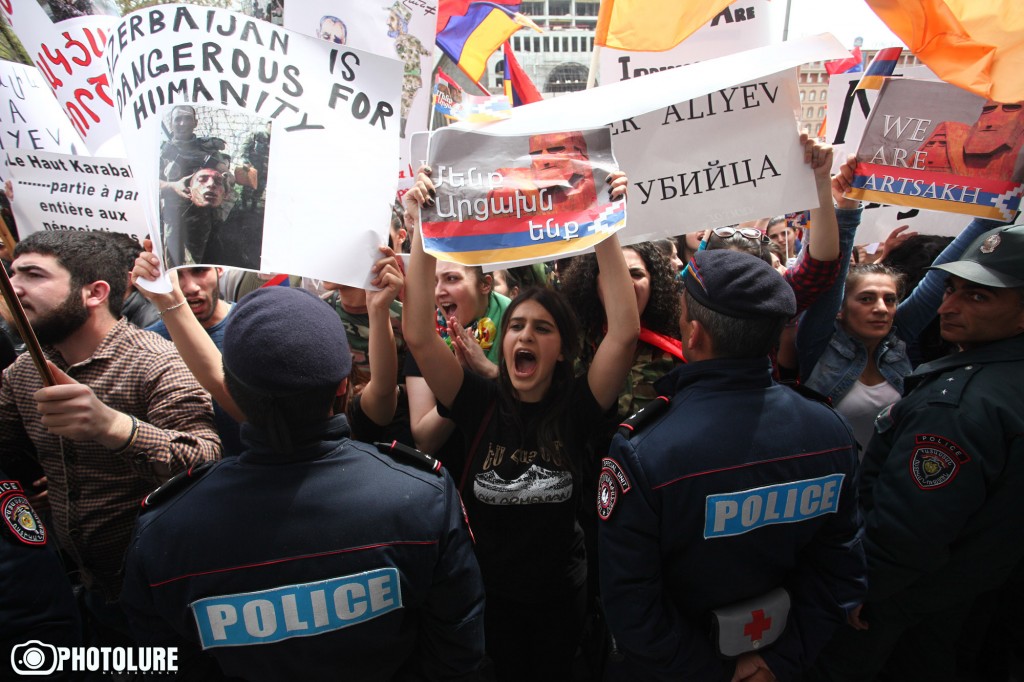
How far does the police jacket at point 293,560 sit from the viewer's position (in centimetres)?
143

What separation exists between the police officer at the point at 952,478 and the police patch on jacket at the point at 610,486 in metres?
1.11

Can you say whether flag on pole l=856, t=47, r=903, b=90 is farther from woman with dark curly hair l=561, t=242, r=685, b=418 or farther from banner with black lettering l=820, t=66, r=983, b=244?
woman with dark curly hair l=561, t=242, r=685, b=418

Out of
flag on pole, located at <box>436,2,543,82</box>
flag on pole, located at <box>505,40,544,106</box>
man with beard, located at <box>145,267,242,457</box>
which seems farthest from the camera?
flag on pole, located at <box>436,2,543,82</box>

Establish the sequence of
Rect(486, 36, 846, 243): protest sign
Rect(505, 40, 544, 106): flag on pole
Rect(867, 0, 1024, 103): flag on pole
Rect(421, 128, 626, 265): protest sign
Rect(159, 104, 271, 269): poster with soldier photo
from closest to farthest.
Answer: Rect(159, 104, 271, 269): poster with soldier photo → Rect(421, 128, 626, 265): protest sign → Rect(867, 0, 1024, 103): flag on pole → Rect(486, 36, 846, 243): protest sign → Rect(505, 40, 544, 106): flag on pole

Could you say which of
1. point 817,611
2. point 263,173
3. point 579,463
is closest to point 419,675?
point 579,463

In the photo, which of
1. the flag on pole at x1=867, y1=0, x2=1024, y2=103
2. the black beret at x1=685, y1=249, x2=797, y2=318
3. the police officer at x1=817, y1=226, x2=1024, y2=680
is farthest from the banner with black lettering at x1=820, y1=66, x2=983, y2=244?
the black beret at x1=685, y1=249, x2=797, y2=318

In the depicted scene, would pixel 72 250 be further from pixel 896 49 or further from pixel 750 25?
pixel 896 49

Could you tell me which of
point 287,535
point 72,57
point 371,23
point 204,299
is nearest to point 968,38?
point 371,23

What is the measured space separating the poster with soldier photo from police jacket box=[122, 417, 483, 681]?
810mm

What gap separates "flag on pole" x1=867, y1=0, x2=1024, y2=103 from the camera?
2227mm

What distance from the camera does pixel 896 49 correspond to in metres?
2.54

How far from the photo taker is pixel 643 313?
10.0 ft

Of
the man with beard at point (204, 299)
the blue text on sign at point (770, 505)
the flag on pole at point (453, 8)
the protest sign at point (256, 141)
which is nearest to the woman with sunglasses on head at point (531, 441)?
the protest sign at point (256, 141)

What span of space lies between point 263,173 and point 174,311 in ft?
2.15
